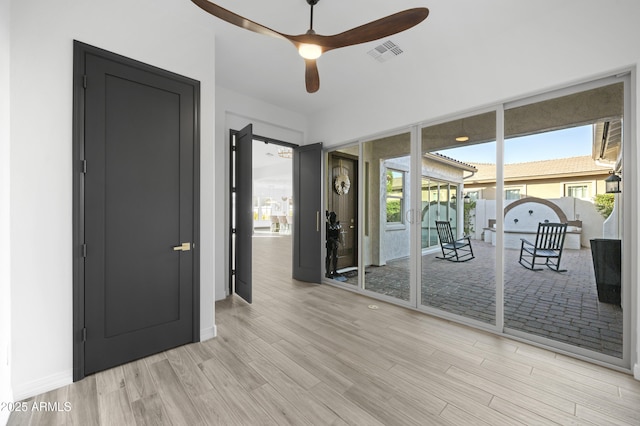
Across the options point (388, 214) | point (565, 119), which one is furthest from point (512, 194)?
point (388, 214)

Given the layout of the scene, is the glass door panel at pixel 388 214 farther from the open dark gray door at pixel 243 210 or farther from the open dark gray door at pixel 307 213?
the open dark gray door at pixel 243 210

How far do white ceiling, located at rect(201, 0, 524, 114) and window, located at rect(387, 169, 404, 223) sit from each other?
143cm

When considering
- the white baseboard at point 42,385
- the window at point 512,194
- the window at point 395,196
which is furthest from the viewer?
the window at point 395,196

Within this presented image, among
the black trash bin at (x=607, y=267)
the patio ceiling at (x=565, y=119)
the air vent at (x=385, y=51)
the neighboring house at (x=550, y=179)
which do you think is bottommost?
the black trash bin at (x=607, y=267)

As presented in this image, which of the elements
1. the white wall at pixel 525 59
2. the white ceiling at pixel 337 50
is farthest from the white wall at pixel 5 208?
the white wall at pixel 525 59

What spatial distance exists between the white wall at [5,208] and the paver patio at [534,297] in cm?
390

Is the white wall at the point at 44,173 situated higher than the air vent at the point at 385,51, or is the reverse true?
the air vent at the point at 385,51

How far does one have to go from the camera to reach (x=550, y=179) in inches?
102

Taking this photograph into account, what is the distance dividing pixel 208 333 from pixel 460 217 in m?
3.38

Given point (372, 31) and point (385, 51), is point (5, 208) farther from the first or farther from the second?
point (385, 51)

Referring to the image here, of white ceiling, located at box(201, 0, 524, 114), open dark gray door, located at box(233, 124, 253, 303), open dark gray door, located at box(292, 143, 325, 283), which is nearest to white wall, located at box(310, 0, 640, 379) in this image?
white ceiling, located at box(201, 0, 524, 114)

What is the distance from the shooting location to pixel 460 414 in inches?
64.0

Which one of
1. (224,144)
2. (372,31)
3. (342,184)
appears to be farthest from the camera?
(342,184)

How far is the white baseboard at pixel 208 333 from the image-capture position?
260cm
